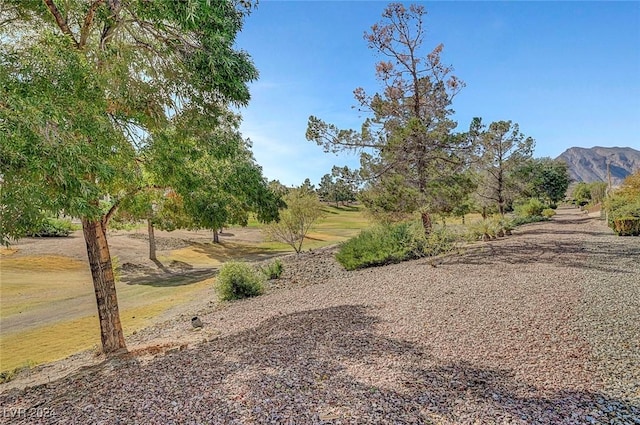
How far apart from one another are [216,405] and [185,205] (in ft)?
14.0

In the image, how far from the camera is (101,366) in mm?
6469

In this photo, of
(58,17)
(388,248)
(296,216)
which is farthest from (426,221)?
(58,17)

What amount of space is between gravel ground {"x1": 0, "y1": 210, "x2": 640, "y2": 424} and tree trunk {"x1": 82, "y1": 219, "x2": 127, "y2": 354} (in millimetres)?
857

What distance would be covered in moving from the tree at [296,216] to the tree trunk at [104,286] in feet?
50.3

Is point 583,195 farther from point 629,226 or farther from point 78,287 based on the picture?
point 78,287

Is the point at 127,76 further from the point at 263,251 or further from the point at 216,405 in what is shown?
the point at 263,251

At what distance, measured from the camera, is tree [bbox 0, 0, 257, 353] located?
408 cm

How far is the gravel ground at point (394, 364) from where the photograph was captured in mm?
3922

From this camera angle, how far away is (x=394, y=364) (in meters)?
5.14

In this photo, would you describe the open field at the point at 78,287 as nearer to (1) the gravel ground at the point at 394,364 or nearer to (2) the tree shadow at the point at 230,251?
(2) the tree shadow at the point at 230,251

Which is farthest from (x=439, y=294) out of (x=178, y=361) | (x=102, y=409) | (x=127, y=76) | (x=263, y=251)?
(x=263, y=251)

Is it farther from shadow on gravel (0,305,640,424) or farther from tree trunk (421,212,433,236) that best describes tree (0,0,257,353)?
tree trunk (421,212,433,236)

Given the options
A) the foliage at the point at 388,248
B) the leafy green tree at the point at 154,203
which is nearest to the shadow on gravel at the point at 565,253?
the foliage at the point at 388,248

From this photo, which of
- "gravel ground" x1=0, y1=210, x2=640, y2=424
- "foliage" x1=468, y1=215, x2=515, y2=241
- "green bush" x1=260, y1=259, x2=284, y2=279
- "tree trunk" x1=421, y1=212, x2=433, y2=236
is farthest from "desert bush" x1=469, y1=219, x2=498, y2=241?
"green bush" x1=260, y1=259, x2=284, y2=279
